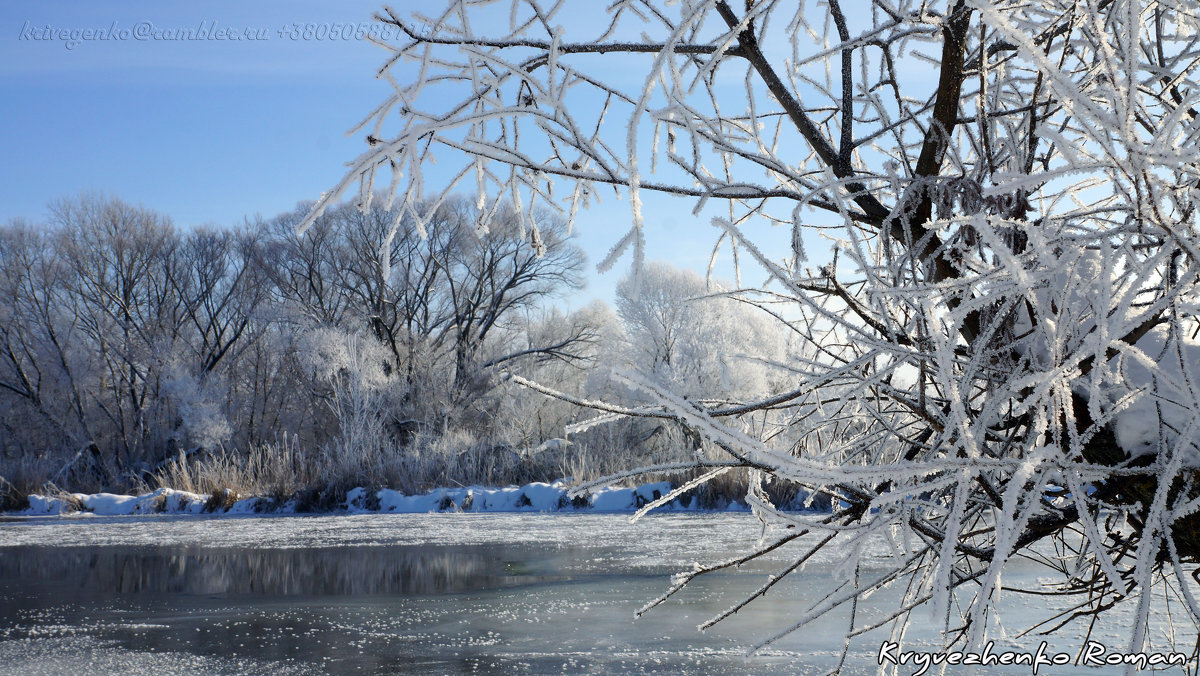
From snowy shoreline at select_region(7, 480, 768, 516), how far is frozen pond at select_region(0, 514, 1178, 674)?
2.79 meters

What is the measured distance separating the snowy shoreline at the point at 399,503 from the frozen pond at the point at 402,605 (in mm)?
2786

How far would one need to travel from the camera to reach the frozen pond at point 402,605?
305 centimetres

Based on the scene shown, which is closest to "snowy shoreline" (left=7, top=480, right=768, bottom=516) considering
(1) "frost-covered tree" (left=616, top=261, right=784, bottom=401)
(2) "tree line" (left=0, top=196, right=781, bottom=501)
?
(2) "tree line" (left=0, top=196, right=781, bottom=501)

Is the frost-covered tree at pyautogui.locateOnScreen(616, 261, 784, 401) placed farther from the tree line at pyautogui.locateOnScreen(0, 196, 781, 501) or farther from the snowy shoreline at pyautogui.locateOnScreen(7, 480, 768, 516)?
the snowy shoreline at pyautogui.locateOnScreen(7, 480, 768, 516)

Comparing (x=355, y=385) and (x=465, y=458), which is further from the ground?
(x=355, y=385)

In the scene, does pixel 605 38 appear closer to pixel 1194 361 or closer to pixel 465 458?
pixel 1194 361

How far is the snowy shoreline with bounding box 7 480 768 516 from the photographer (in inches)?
405

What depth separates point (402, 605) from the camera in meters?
4.18

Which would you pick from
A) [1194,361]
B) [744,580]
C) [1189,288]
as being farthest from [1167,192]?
[744,580]

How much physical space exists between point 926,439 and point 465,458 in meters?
11.7

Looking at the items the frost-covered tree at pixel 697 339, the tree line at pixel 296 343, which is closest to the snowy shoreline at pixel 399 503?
the tree line at pixel 296 343

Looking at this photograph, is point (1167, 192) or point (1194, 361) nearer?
point (1167, 192)

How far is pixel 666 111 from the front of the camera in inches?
36.6

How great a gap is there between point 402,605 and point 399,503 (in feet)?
22.0
